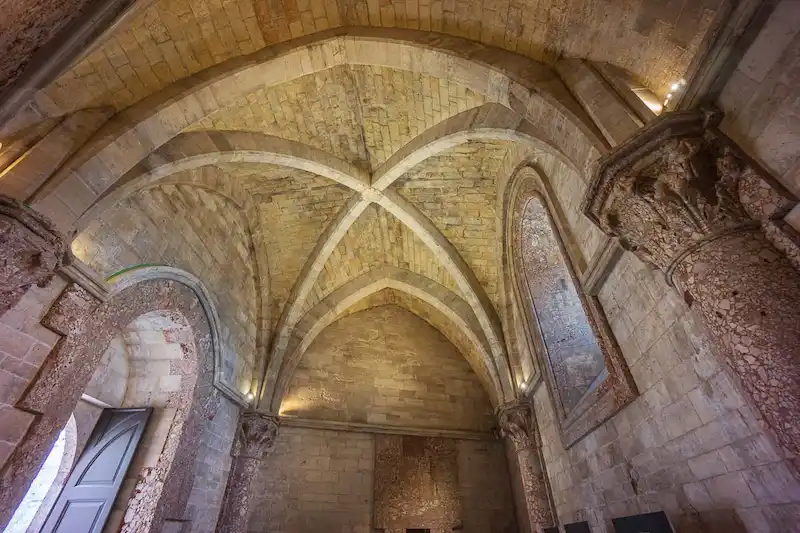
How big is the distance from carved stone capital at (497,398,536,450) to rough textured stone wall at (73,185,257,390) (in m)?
5.12

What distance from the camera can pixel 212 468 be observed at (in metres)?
6.23

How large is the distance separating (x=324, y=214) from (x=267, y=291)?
6.97 ft

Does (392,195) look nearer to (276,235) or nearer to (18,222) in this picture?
(276,235)

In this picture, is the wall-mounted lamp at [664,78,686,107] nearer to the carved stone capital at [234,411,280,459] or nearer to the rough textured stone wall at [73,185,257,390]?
the rough textured stone wall at [73,185,257,390]

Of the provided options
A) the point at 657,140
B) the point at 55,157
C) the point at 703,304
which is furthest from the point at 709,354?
the point at 55,157

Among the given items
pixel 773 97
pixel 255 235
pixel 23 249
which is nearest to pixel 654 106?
pixel 773 97

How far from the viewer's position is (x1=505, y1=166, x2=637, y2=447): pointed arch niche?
4.43 meters

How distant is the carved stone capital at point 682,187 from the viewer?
224 cm

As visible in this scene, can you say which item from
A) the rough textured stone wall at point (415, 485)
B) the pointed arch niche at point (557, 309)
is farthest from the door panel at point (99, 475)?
the pointed arch niche at point (557, 309)

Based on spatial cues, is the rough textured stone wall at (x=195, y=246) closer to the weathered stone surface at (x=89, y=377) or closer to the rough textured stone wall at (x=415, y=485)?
the weathered stone surface at (x=89, y=377)

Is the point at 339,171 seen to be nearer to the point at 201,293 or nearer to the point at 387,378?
the point at 201,293

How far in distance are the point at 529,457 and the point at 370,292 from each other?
495 centimetres

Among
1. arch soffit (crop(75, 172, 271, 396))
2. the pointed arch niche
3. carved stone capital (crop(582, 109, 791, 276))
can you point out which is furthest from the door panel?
carved stone capital (crop(582, 109, 791, 276))

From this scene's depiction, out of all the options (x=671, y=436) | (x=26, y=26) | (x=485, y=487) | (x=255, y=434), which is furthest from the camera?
(x=485, y=487)
